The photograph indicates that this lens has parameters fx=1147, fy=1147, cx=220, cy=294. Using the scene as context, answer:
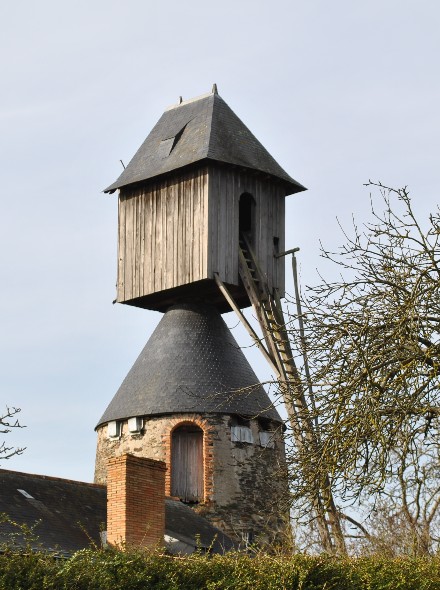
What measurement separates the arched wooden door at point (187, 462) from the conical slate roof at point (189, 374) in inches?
26.7

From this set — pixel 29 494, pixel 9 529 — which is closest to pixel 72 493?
pixel 29 494

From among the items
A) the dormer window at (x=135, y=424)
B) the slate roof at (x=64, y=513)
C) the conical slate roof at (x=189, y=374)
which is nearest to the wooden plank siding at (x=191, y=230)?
the conical slate roof at (x=189, y=374)

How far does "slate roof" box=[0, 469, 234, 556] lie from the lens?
17.9 meters

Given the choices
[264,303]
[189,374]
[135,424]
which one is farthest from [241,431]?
[264,303]

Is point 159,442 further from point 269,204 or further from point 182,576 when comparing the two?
point 182,576

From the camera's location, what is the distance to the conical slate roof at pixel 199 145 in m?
25.2

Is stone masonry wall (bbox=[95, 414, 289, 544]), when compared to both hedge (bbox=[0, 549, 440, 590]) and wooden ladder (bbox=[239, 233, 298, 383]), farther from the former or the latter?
hedge (bbox=[0, 549, 440, 590])

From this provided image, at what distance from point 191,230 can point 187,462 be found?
496 centimetres

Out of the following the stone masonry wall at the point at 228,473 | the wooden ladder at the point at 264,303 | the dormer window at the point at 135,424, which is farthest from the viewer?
the wooden ladder at the point at 264,303

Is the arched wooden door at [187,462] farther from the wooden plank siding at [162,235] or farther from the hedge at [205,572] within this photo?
the hedge at [205,572]

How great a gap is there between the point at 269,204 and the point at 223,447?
5905 mm

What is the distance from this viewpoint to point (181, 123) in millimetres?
26750

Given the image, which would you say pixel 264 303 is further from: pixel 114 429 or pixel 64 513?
pixel 64 513

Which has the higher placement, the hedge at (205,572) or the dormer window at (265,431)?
the dormer window at (265,431)
